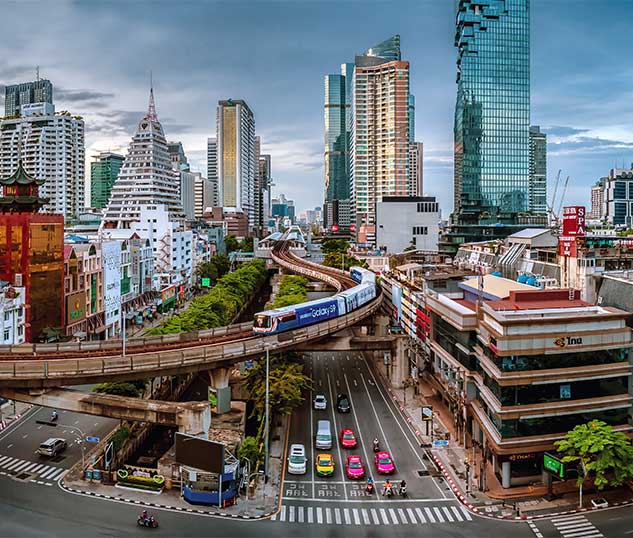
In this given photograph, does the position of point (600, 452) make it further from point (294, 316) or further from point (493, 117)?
point (493, 117)

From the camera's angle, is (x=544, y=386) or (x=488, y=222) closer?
(x=544, y=386)

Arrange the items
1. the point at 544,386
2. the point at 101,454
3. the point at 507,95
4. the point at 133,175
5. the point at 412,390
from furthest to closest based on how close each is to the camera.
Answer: the point at 507,95 → the point at 133,175 → the point at 412,390 → the point at 101,454 → the point at 544,386

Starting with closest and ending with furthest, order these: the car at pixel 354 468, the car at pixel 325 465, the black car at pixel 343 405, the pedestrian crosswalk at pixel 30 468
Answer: the pedestrian crosswalk at pixel 30 468
the car at pixel 354 468
the car at pixel 325 465
the black car at pixel 343 405

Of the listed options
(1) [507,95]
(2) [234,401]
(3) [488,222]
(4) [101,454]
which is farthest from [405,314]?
(1) [507,95]

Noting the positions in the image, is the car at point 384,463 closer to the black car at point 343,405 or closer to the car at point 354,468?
the car at point 354,468

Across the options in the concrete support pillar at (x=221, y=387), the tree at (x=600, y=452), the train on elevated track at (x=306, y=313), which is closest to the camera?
the tree at (x=600, y=452)

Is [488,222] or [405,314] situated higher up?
[488,222]

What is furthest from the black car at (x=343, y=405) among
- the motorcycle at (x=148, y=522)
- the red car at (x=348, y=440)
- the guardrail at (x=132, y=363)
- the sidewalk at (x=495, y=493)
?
the motorcycle at (x=148, y=522)

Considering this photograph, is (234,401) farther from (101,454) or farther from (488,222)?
(488,222)
